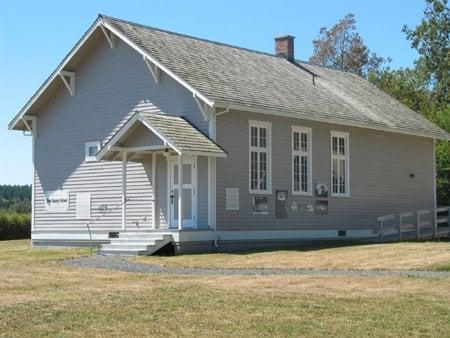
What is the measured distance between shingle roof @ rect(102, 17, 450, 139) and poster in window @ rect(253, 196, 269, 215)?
112 inches

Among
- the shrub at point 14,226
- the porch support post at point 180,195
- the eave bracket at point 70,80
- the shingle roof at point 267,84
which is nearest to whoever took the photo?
the porch support post at point 180,195

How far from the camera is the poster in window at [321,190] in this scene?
28.0m

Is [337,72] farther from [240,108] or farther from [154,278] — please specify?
[154,278]

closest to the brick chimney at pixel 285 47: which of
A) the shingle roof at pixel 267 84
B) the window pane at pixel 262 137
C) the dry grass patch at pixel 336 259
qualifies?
the shingle roof at pixel 267 84

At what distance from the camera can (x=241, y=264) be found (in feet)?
64.0

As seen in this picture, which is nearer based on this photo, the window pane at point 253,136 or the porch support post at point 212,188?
the porch support post at point 212,188

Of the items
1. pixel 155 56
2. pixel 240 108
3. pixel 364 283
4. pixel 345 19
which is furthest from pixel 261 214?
pixel 345 19

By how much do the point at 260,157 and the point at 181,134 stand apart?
11.9 feet

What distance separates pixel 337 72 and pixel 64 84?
13.5 m

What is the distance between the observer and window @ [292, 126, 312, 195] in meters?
27.2

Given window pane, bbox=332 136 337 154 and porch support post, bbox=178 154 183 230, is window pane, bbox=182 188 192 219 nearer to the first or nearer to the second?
porch support post, bbox=178 154 183 230

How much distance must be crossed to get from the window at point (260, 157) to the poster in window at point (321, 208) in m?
2.76

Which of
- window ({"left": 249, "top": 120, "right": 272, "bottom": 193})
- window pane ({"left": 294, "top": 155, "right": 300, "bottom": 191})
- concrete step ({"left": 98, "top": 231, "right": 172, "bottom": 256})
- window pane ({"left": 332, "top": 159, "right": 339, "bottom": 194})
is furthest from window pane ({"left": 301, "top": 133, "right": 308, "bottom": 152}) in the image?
concrete step ({"left": 98, "top": 231, "right": 172, "bottom": 256})

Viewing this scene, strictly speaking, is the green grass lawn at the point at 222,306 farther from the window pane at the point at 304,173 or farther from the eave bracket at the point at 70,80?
the eave bracket at the point at 70,80
